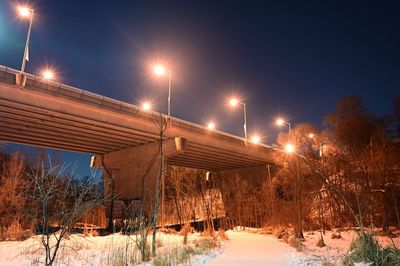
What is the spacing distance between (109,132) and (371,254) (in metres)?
20.6

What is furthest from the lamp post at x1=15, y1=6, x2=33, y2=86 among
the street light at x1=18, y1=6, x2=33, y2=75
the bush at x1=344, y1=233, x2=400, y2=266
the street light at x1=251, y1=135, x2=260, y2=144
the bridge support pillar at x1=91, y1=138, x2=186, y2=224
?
the street light at x1=251, y1=135, x2=260, y2=144

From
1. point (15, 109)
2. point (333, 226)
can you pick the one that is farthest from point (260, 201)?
point (15, 109)

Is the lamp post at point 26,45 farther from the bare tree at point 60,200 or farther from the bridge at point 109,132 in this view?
the bare tree at point 60,200

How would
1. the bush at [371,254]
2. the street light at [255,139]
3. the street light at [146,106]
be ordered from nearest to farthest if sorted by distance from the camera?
the bush at [371,254] < the street light at [146,106] < the street light at [255,139]

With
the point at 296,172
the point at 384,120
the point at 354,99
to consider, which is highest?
the point at 354,99

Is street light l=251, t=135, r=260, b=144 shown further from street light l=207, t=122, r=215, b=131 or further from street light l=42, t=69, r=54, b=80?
street light l=42, t=69, r=54, b=80

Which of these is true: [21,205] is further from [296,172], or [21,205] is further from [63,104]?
[296,172]

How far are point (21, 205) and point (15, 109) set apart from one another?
5.58m

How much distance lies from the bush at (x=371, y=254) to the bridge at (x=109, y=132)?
12977mm

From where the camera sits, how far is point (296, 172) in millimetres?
20609

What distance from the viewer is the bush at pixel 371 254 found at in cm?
731

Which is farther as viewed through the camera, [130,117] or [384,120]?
[384,120]

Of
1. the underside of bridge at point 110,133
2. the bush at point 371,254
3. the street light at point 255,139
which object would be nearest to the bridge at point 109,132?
the underside of bridge at point 110,133

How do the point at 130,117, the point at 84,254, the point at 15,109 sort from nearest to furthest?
the point at 84,254 → the point at 15,109 → the point at 130,117
